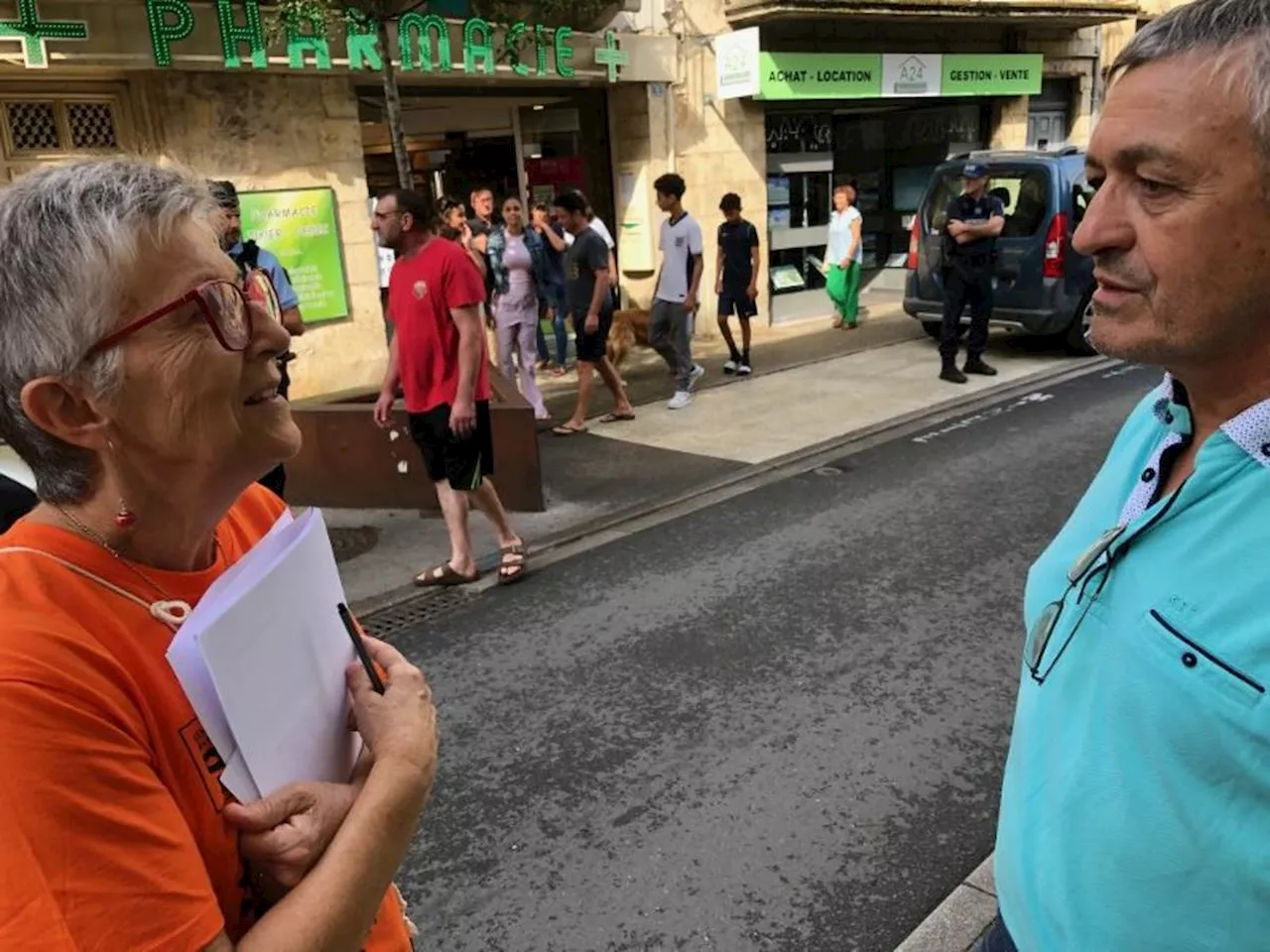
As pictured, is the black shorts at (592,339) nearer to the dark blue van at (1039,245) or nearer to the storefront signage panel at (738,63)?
the dark blue van at (1039,245)

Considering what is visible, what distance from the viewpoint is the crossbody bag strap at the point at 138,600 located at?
1.12 m

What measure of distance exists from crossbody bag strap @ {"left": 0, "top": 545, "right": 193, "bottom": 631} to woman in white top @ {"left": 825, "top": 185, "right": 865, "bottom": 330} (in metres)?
12.0

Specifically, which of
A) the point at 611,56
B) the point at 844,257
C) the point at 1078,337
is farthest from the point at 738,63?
the point at 1078,337

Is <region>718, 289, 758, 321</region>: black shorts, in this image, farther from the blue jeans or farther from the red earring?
the red earring

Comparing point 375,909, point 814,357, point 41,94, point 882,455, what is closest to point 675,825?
point 375,909

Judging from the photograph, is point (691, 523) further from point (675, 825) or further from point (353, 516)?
point (675, 825)

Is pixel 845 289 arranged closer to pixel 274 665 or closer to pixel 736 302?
pixel 736 302

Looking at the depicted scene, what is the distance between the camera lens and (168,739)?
1.11 meters

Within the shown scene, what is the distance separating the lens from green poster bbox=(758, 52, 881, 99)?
40.4 ft

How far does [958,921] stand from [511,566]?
10.2ft

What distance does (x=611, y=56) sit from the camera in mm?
11039

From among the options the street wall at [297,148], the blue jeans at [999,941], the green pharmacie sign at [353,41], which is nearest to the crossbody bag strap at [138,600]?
the blue jeans at [999,941]

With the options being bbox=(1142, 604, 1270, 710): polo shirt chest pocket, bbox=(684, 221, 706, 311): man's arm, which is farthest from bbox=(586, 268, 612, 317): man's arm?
bbox=(1142, 604, 1270, 710): polo shirt chest pocket

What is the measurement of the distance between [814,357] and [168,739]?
10.9 meters
